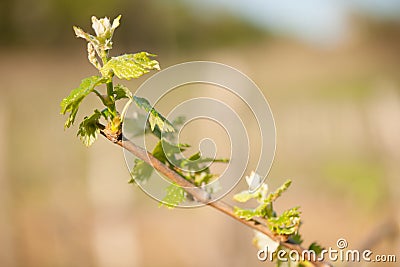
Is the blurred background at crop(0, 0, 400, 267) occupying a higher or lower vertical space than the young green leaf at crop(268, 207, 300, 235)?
higher

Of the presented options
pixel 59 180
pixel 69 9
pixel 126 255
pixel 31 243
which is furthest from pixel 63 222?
pixel 69 9

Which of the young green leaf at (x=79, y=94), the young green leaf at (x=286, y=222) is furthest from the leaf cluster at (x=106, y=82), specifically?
the young green leaf at (x=286, y=222)

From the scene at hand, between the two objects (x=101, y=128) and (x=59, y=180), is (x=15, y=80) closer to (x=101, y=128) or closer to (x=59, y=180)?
(x=59, y=180)

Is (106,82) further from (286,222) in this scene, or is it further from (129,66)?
(286,222)

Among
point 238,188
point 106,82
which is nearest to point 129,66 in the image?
point 106,82

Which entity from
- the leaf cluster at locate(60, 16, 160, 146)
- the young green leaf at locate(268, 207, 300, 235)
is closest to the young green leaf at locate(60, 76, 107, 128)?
the leaf cluster at locate(60, 16, 160, 146)

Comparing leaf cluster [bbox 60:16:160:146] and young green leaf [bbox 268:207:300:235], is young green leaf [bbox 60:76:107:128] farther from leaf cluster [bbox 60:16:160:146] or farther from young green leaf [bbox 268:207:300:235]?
young green leaf [bbox 268:207:300:235]
